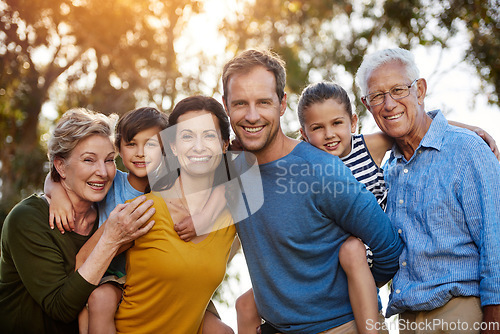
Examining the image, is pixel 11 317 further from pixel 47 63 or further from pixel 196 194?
pixel 47 63

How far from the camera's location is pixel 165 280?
114 inches

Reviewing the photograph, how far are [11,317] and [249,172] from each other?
1.75 m

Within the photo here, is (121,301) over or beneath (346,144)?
beneath

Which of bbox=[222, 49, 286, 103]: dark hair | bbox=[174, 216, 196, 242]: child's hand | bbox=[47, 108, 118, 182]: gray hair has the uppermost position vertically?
bbox=[222, 49, 286, 103]: dark hair

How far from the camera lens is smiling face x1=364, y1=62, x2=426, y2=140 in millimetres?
3080

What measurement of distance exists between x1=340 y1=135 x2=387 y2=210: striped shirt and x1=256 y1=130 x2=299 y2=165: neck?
1.92ft

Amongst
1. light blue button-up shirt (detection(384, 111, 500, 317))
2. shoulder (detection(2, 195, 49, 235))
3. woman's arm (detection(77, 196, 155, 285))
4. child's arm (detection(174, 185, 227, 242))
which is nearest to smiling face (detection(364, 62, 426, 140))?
light blue button-up shirt (detection(384, 111, 500, 317))

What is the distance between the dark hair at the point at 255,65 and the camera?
2963 mm

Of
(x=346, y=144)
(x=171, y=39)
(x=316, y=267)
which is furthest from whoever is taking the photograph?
(x=171, y=39)

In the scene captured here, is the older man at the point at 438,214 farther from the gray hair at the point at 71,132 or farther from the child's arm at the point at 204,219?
the gray hair at the point at 71,132

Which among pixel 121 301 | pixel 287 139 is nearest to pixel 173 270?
pixel 121 301

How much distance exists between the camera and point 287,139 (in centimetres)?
305

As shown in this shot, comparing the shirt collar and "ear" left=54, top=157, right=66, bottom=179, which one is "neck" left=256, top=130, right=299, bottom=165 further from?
"ear" left=54, top=157, right=66, bottom=179

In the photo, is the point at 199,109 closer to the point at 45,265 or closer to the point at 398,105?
the point at 398,105
